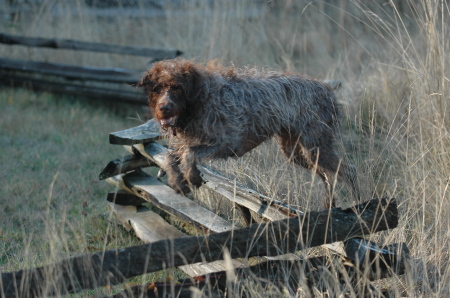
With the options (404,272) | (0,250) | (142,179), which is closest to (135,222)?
(142,179)

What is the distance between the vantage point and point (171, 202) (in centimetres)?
475

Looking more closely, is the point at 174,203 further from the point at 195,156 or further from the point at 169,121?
the point at 169,121

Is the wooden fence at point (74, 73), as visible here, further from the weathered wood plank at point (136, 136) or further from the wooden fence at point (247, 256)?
the wooden fence at point (247, 256)

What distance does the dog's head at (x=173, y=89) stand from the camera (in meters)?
3.76

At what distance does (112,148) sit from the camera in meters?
7.61

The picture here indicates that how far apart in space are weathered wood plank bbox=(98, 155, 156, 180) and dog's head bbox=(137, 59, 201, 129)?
1.41 meters

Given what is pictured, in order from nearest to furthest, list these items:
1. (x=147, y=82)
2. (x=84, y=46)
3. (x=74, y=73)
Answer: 1. (x=147, y=82)
2. (x=74, y=73)
3. (x=84, y=46)

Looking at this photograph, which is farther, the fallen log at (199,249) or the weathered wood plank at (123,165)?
the weathered wood plank at (123,165)

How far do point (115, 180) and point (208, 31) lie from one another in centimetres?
510

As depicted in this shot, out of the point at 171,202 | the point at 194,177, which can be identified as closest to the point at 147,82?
the point at 194,177

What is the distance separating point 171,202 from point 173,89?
4.23 ft

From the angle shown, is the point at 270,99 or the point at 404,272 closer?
the point at 404,272

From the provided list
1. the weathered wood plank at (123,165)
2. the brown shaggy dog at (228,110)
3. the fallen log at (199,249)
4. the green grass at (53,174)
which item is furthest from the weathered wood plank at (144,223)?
the fallen log at (199,249)

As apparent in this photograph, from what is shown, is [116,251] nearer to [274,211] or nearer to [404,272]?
[274,211]
